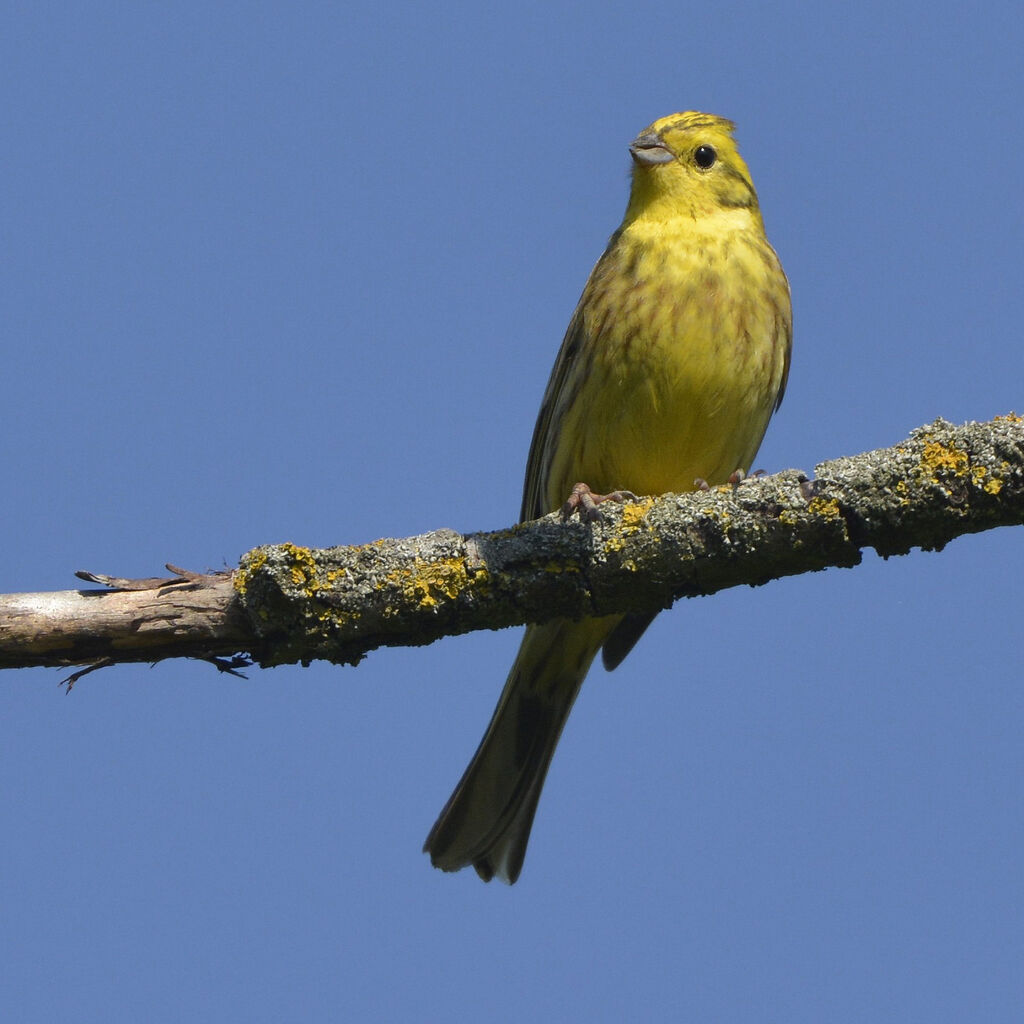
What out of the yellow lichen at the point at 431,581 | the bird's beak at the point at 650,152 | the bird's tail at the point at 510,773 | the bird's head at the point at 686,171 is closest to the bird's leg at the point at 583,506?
the yellow lichen at the point at 431,581

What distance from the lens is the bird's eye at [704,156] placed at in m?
5.91

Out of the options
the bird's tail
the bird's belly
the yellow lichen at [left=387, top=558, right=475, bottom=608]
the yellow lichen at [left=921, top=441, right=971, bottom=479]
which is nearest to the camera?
the yellow lichen at [left=921, top=441, right=971, bottom=479]

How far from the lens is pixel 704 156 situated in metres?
5.94

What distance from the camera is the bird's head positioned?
580cm

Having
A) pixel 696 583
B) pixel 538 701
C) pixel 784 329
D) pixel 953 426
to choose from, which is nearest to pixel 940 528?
pixel 953 426

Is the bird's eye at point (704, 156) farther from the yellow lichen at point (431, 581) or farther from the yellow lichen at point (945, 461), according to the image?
the yellow lichen at point (431, 581)

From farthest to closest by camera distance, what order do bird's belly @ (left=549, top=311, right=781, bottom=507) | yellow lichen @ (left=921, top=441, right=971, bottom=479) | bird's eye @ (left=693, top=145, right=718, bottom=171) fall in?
bird's eye @ (left=693, top=145, right=718, bottom=171) < bird's belly @ (left=549, top=311, right=781, bottom=507) < yellow lichen @ (left=921, top=441, right=971, bottom=479)

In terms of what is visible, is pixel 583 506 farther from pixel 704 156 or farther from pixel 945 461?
pixel 704 156

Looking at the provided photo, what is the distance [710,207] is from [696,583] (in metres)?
2.34

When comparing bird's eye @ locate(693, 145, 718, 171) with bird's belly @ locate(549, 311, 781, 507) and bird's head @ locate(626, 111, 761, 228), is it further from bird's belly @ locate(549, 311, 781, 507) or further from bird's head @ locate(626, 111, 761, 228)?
bird's belly @ locate(549, 311, 781, 507)

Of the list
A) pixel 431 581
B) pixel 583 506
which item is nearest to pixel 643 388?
pixel 583 506

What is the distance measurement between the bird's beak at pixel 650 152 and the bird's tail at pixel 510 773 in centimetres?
224

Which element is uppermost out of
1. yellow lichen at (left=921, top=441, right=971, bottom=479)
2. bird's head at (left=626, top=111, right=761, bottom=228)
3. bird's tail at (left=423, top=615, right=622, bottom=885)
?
bird's head at (left=626, top=111, right=761, bottom=228)

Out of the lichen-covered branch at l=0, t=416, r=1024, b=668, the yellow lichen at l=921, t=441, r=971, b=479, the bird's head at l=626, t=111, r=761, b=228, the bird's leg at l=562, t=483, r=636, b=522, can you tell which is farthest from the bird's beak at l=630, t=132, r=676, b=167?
the yellow lichen at l=921, t=441, r=971, b=479
